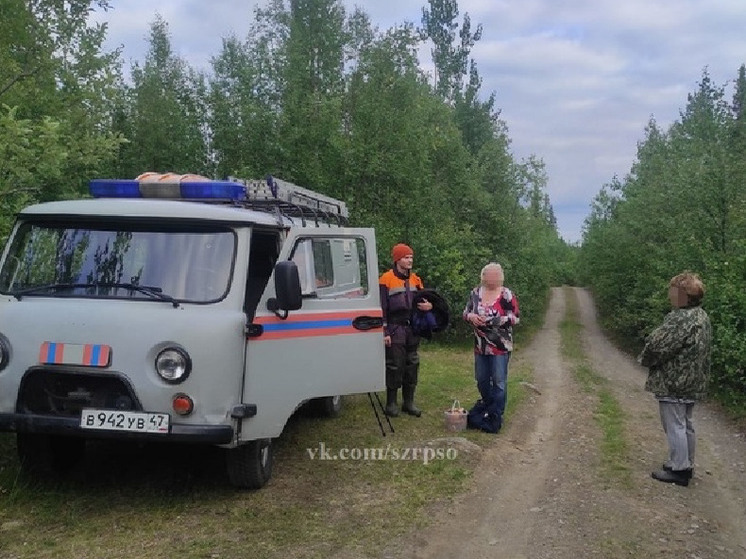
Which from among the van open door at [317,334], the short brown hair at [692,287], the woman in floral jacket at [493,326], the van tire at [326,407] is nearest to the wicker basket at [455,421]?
the woman in floral jacket at [493,326]

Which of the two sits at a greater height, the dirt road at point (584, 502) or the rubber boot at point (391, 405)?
the rubber boot at point (391, 405)

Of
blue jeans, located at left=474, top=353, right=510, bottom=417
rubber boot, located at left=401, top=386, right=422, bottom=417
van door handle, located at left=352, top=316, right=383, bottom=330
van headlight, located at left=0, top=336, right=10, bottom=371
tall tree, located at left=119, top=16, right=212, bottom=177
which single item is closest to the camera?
van headlight, located at left=0, top=336, right=10, bottom=371

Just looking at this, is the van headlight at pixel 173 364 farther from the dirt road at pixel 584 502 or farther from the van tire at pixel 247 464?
the dirt road at pixel 584 502

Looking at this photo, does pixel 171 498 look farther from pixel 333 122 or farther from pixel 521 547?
pixel 333 122

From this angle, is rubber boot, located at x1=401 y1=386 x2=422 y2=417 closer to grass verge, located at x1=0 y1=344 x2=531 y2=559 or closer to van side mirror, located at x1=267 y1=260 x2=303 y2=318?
grass verge, located at x1=0 y1=344 x2=531 y2=559

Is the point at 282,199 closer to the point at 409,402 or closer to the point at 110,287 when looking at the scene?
the point at 110,287

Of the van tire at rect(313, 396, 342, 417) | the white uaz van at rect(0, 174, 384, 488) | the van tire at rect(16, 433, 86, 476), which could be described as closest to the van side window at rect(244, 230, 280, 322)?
the white uaz van at rect(0, 174, 384, 488)

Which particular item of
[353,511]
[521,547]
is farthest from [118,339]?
[521,547]

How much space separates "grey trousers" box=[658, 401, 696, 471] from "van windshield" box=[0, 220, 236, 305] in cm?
404

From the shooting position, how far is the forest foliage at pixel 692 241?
36.5 ft

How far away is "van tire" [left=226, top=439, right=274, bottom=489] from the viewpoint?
5.30m

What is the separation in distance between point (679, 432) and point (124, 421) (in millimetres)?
4642

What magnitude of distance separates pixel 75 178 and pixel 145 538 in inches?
341

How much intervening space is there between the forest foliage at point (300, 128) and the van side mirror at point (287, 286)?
2.86 metres
